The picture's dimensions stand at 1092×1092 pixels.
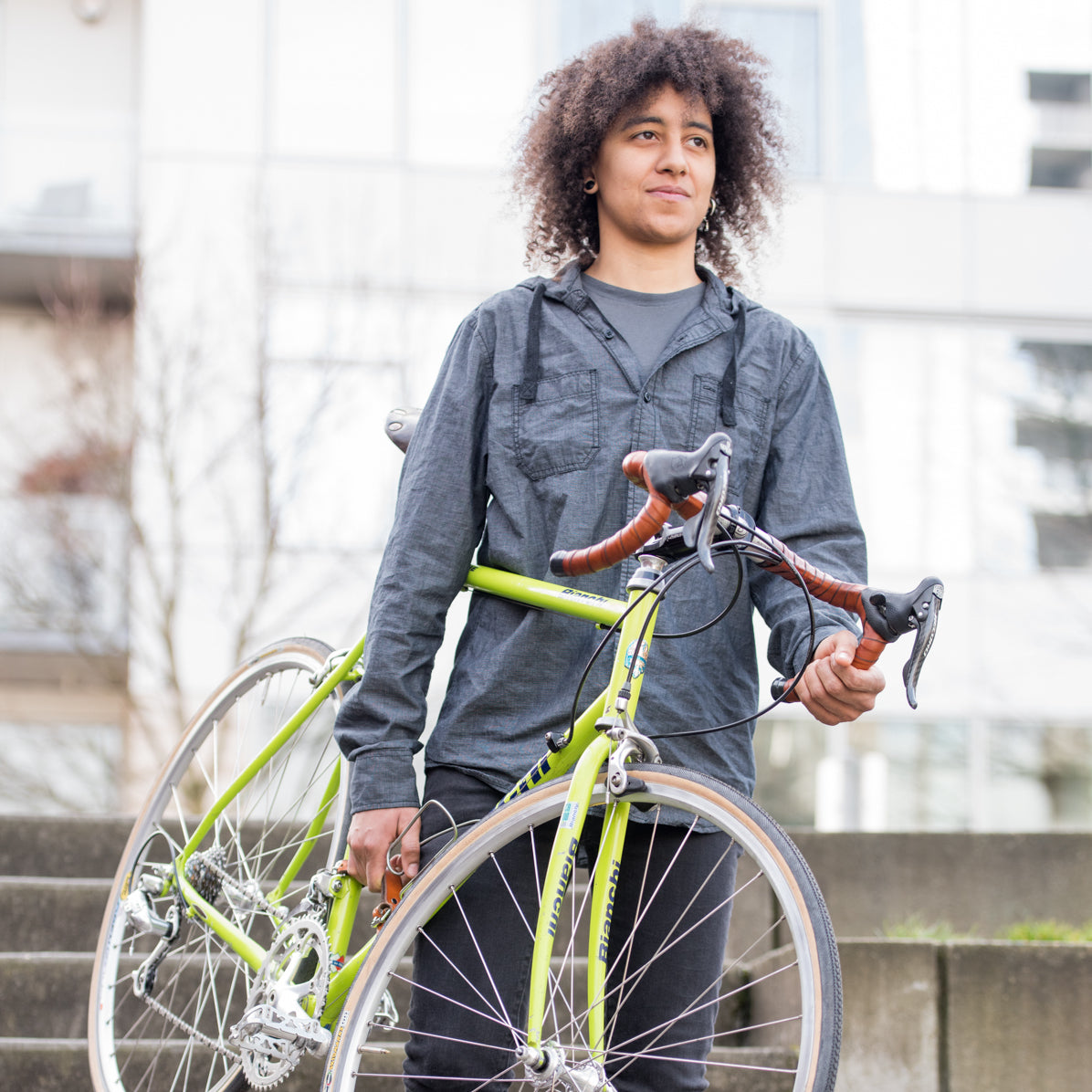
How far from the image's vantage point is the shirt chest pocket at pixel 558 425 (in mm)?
2295

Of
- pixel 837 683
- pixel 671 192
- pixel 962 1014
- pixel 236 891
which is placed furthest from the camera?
pixel 962 1014

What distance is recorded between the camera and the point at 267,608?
8875 millimetres

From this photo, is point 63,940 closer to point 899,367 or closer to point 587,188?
point 587,188

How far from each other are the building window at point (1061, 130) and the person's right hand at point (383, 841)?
10.1 meters

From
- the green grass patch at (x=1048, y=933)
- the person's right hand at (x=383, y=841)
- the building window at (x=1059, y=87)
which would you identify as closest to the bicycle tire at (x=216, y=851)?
the person's right hand at (x=383, y=841)

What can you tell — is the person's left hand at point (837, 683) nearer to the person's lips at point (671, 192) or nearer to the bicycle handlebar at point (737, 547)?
the bicycle handlebar at point (737, 547)

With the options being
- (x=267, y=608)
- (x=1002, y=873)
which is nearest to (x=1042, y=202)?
(x=267, y=608)

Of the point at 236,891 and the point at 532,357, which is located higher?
the point at 532,357

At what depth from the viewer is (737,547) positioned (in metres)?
1.94

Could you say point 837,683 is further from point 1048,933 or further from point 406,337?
point 406,337

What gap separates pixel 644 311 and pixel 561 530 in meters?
0.44

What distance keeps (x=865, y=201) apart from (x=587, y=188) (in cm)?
844

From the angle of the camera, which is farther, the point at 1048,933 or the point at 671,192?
the point at 1048,933

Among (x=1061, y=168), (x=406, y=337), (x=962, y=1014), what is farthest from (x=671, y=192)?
(x=1061, y=168)
